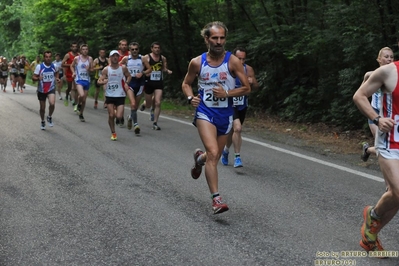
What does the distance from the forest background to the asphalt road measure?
10.7 ft

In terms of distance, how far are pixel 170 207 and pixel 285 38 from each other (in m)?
10.3

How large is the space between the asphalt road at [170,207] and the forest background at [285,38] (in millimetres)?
3259

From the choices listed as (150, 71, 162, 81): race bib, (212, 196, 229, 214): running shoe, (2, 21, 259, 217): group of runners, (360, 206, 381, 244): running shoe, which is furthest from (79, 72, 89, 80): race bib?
(360, 206, 381, 244): running shoe

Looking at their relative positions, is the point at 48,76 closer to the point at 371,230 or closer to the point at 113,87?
the point at 113,87

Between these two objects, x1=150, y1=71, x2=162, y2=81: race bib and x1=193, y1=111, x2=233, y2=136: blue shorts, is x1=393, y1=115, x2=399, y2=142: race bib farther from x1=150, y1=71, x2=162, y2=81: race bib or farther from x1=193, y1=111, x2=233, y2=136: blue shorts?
x1=150, y1=71, x2=162, y2=81: race bib

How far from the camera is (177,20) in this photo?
24.1 meters

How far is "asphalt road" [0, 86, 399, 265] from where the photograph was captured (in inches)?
205

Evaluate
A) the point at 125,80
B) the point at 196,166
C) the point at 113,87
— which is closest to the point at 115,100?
the point at 113,87

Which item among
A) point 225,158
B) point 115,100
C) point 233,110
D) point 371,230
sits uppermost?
point 233,110

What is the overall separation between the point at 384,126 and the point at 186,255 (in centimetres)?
188

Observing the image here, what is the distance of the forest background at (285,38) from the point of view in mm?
12977

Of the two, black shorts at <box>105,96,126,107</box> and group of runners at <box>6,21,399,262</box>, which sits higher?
group of runners at <box>6,21,399,262</box>

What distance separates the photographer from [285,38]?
53.0ft

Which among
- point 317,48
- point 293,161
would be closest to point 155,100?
point 317,48
